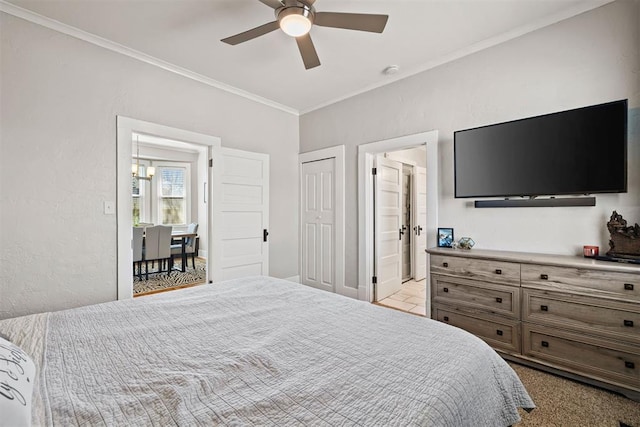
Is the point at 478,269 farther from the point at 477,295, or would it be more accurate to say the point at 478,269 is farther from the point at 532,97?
the point at 532,97

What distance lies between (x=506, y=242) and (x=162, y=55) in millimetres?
3876

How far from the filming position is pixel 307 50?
2275mm

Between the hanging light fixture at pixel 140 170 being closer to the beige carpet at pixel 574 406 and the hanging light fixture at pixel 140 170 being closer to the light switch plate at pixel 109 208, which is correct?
the light switch plate at pixel 109 208

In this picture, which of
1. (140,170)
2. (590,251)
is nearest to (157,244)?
(140,170)

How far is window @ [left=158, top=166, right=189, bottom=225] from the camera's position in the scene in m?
7.32

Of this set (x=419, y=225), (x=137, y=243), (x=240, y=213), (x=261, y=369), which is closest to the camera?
(x=261, y=369)

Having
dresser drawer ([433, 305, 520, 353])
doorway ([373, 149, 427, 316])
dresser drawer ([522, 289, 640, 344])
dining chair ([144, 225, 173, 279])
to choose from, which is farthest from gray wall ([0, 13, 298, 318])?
dresser drawer ([522, 289, 640, 344])

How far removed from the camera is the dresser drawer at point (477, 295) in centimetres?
229

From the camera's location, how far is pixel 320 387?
0.91 meters

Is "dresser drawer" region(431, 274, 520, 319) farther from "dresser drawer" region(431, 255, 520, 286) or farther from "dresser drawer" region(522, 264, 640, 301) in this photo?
"dresser drawer" region(522, 264, 640, 301)

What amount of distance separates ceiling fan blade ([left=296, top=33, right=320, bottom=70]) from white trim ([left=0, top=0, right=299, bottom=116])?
1.66 meters

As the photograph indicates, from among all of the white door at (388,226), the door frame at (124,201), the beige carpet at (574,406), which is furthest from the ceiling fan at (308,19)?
the beige carpet at (574,406)

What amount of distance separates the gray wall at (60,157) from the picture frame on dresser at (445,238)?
322 centimetres

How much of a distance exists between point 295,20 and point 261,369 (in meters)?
2.06
